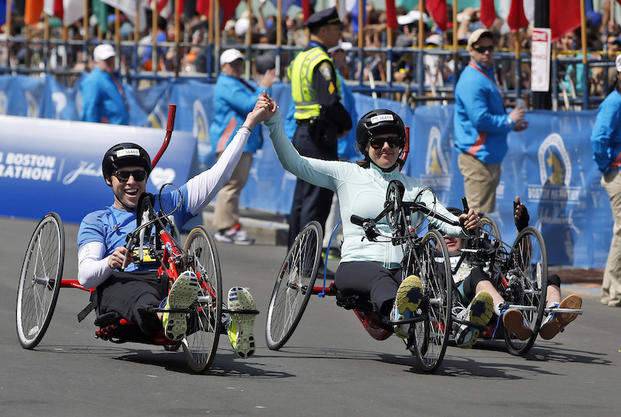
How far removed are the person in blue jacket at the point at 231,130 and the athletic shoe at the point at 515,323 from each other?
22.0 ft

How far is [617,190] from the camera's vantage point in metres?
11.1

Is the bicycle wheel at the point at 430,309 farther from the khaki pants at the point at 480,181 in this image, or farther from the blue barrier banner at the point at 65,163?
the blue barrier banner at the point at 65,163

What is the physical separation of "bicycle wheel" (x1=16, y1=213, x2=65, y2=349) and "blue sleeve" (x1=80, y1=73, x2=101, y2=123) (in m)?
7.32

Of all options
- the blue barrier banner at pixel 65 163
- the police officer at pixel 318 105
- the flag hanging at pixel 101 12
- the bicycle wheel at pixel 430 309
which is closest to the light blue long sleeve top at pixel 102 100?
the blue barrier banner at pixel 65 163

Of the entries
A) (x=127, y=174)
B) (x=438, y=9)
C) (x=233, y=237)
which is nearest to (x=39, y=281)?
(x=127, y=174)

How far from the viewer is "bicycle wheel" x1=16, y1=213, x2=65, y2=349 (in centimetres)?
794

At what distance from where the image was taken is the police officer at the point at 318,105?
39.3ft

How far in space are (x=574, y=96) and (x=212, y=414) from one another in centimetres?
1086

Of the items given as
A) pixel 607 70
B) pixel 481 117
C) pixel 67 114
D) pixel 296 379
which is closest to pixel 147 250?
pixel 296 379

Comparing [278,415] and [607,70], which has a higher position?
[607,70]

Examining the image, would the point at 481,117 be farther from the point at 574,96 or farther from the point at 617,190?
the point at 574,96

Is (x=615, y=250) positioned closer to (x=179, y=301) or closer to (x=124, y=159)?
(x=124, y=159)

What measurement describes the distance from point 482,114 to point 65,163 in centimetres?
562

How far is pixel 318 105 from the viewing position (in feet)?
39.5
